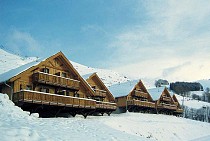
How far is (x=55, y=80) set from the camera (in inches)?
1307

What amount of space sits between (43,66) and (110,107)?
12.8 meters

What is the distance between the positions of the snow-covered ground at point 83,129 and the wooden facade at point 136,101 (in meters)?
11.8

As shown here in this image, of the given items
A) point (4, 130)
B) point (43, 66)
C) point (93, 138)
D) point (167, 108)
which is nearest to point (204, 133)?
point (167, 108)

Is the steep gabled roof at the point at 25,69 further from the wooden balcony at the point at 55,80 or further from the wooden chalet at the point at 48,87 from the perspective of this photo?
the wooden balcony at the point at 55,80

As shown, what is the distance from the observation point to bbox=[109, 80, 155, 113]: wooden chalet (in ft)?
171

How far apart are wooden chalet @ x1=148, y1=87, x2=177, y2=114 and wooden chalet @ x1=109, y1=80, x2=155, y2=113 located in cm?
241

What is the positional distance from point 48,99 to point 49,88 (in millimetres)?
5000

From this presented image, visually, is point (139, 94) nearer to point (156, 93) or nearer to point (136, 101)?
point (136, 101)

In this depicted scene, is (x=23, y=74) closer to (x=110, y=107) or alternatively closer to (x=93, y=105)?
(x=93, y=105)

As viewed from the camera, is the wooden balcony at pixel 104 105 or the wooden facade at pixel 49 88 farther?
the wooden balcony at pixel 104 105

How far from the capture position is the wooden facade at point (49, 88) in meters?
28.2

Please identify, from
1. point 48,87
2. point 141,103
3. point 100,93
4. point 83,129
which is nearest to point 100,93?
point 100,93

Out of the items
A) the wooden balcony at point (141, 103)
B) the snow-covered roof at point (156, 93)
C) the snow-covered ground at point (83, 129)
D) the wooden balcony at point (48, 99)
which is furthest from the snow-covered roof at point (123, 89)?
the wooden balcony at point (48, 99)

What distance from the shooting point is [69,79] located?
115ft
